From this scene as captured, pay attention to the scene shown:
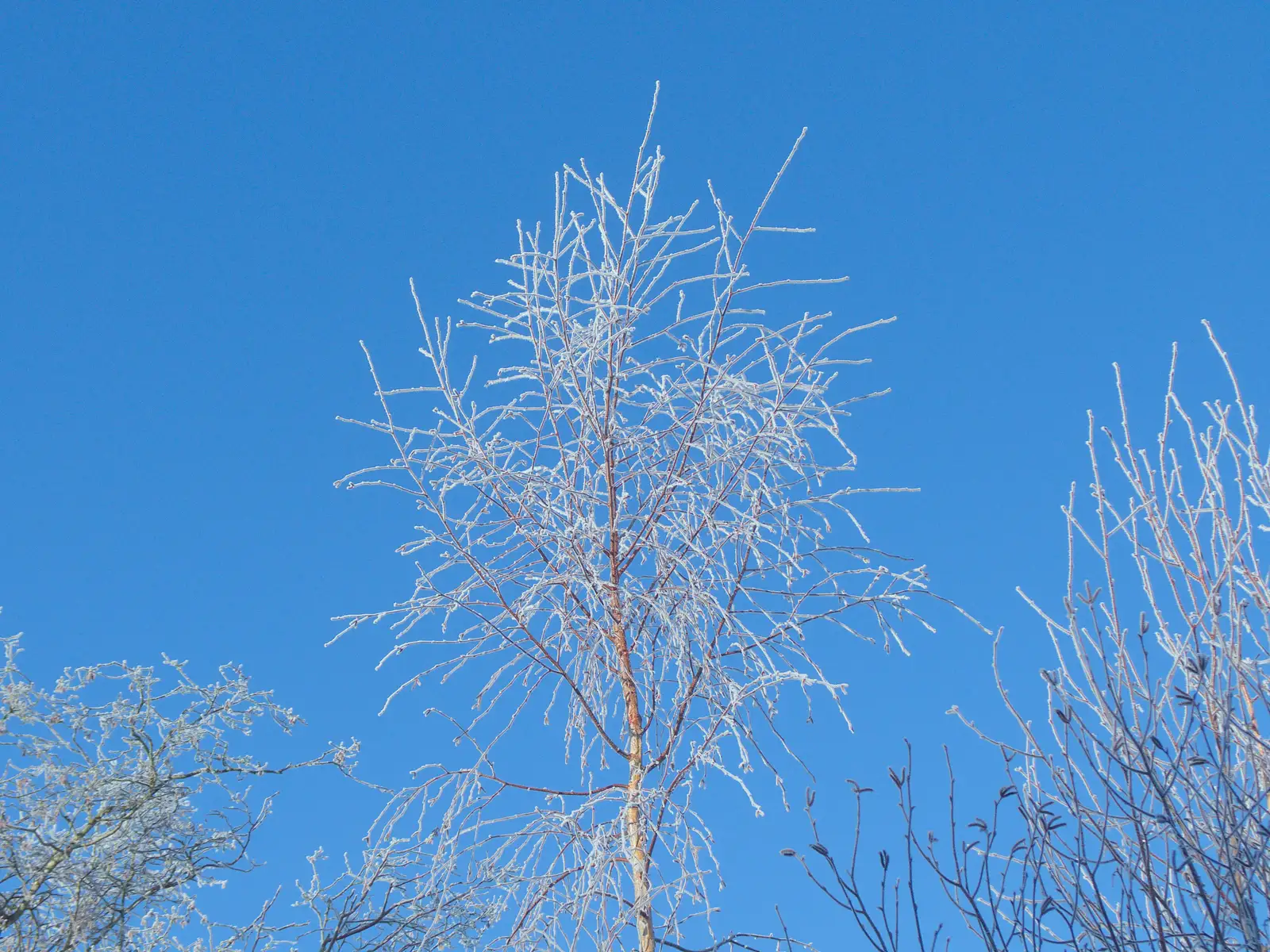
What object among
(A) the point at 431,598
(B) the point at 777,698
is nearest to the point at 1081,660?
(B) the point at 777,698

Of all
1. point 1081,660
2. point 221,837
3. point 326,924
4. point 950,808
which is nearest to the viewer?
point 950,808

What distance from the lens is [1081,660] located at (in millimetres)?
2920

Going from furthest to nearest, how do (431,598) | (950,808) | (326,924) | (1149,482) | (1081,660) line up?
(326,924), (431,598), (1149,482), (1081,660), (950,808)

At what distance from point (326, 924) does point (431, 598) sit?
1.73 metres

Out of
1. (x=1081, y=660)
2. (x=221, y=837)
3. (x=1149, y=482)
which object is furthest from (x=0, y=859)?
(x=1149, y=482)

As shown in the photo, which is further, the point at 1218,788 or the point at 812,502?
the point at 812,502

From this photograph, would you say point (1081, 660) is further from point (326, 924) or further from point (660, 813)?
point (326, 924)

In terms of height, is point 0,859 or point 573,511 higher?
point 573,511

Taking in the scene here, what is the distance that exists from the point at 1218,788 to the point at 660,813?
60.2 inches

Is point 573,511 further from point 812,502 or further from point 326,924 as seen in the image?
point 326,924

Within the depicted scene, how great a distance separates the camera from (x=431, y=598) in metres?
3.72

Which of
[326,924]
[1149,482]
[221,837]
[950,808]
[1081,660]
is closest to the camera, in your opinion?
[950,808]

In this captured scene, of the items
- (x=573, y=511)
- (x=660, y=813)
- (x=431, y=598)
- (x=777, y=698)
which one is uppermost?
(x=573, y=511)

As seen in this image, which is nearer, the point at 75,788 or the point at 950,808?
the point at 950,808
